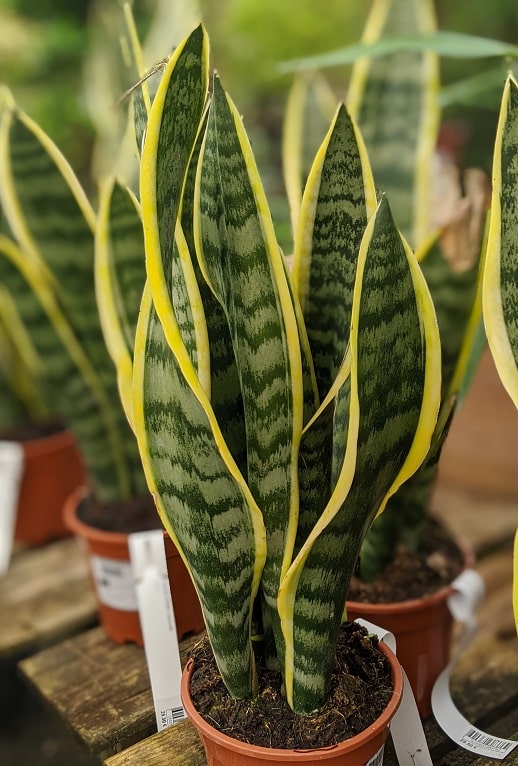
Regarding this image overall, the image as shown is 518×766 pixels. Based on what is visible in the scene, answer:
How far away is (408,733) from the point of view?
55 centimetres

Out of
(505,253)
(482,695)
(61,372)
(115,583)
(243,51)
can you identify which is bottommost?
(482,695)

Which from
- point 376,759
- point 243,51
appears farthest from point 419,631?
point 243,51

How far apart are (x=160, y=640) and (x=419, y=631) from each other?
0.21 meters

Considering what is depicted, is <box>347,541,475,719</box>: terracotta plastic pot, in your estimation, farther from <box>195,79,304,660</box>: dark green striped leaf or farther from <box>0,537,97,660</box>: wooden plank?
<box>0,537,97,660</box>: wooden plank

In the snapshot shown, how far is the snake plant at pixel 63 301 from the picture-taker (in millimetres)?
723

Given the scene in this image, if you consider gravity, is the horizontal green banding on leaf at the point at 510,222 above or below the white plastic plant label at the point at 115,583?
above

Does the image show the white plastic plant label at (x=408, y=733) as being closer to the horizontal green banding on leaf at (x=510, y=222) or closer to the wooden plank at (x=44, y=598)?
the horizontal green banding on leaf at (x=510, y=222)

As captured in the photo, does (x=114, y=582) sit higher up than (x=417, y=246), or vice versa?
(x=417, y=246)

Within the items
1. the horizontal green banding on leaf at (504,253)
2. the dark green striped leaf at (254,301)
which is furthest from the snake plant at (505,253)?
the dark green striped leaf at (254,301)

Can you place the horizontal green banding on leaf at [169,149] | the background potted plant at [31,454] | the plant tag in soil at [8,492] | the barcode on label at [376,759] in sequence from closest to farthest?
the horizontal green banding on leaf at [169,149]
the barcode on label at [376,759]
the plant tag in soil at [8,492]
the background potted plant at [31,454]

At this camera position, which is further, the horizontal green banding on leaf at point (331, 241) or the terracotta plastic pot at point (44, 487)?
the terracotta plastic pot at point (44, 487)

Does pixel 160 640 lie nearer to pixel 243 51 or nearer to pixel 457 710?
pixel 457 710

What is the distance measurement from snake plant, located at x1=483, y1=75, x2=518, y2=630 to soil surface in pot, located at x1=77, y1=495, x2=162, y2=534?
451 mm

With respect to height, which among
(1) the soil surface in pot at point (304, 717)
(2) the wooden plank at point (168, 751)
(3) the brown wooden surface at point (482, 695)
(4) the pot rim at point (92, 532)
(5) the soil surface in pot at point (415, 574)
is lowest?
(3) the brown wooden surface at point (482, 695)
